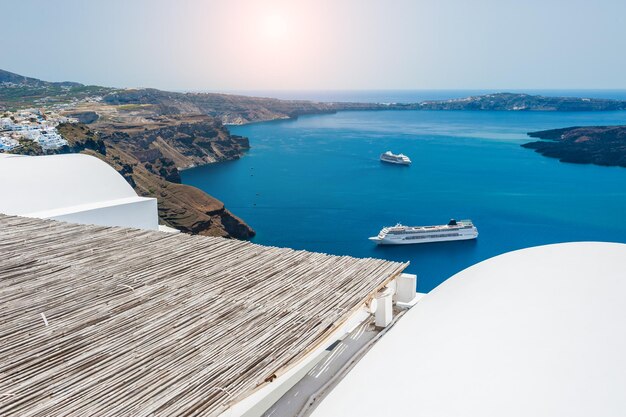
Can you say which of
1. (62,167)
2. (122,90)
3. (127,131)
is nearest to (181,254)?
(62,167)

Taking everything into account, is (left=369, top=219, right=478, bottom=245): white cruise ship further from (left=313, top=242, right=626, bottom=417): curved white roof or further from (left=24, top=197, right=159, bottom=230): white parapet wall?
(left=313, top=242, right=626, bottom=417): curved white roof

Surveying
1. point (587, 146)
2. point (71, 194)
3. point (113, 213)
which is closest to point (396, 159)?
point (587, 146)

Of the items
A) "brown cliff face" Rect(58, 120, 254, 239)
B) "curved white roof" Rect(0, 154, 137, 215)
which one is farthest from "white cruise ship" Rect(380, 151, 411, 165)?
"curved white roof" Rect(0, 154, 137, 215)

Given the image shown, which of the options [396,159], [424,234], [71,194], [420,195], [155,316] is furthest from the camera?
[396,159]

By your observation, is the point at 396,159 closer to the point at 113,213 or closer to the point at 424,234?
the point at 424,234

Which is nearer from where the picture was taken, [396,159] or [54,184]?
[54,184]

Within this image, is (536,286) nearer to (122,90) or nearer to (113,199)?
(113,199)
